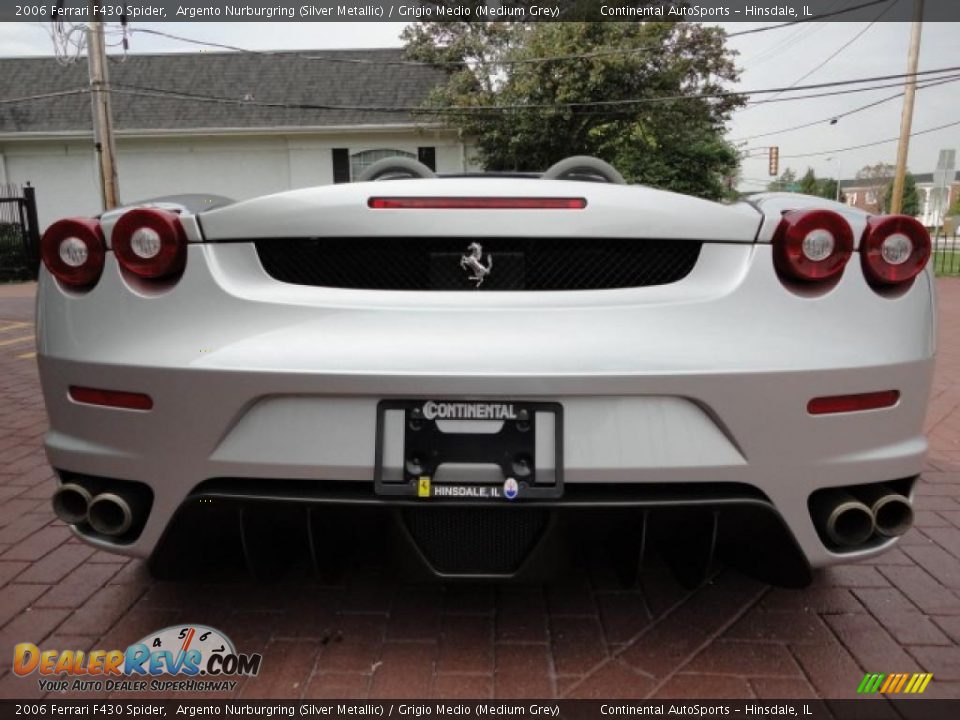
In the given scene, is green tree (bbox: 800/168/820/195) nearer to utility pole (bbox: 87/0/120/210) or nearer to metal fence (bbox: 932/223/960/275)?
metal fence (bbox: 932/223/960/275)

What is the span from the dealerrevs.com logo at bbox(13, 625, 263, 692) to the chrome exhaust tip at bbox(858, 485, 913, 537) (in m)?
1.55

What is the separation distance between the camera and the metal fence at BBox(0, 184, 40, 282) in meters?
16.4

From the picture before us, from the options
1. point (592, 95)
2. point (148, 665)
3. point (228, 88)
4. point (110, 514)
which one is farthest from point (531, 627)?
point (228, 88)

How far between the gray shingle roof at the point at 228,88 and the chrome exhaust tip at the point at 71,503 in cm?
2020

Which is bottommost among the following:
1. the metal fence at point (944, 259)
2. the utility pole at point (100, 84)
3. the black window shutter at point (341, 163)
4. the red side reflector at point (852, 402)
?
the metal fence at point (944, 259)

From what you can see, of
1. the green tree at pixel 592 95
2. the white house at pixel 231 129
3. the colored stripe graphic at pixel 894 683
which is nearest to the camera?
the colored stripe graphic at pixel 894 683

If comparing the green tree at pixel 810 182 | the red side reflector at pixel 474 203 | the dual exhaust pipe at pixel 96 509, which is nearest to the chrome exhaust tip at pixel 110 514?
the dual exhaust pipe at pixel 96 509

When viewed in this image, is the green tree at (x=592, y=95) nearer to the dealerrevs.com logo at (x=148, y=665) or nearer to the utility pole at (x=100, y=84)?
the utility pole at (x=100, y=84)

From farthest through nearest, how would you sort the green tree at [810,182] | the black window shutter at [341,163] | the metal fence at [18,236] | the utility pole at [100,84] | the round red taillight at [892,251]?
the green tree at [810,182]
the black window shutter at [341,163]
the metal fence at [18,236]
the utility pole at [100,84]
the round red taillight at [892,251]

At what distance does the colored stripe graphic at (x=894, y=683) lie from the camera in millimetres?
1711

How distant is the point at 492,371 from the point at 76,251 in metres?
1.04

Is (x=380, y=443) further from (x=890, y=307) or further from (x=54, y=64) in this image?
(x=54, y=64)

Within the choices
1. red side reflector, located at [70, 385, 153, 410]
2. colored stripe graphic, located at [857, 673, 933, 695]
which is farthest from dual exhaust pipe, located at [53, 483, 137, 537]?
colored stripe graphic, located at [857, 673, 933, 695]

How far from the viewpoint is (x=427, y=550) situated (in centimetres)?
168
